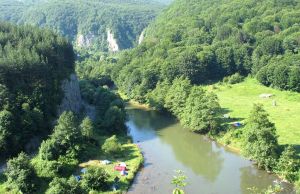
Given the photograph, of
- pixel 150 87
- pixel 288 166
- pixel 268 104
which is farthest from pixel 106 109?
pixel 288 166

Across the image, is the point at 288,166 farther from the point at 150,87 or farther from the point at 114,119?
the point at 150,87

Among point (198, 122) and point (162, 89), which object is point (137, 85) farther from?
point (198, 122)

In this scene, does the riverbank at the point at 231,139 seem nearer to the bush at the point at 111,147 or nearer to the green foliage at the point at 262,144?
the green foliage at the point at 262,144

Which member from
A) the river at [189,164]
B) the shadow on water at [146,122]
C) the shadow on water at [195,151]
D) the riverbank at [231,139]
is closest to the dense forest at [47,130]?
the river at [189,164]

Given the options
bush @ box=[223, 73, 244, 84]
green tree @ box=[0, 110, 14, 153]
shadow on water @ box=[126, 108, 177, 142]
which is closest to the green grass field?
bush @ box=[223, 73, 244, 84]

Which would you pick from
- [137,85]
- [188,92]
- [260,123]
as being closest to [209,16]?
[137,85]

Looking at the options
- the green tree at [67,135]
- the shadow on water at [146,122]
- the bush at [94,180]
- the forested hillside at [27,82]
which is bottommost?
the shadow on water at [146,122]

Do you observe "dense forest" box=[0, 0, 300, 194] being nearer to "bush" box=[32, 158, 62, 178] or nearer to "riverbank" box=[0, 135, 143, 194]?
"bush" box=[32, 158, 62, 178]
